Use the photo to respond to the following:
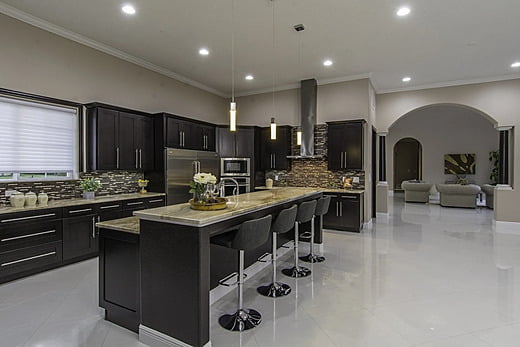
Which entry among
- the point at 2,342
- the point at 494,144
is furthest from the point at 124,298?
the point at 494,144

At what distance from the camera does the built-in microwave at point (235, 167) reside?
6.82m

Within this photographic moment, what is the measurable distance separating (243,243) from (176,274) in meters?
0.58

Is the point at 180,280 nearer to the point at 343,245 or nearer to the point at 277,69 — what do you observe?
the point at 343,245

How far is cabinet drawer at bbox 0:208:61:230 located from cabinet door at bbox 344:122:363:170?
5329mm

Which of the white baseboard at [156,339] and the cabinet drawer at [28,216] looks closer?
the white baseboard at [156,339]

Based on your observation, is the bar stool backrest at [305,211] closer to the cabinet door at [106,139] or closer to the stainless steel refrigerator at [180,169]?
the stainless steel refrigerator at [180,169]

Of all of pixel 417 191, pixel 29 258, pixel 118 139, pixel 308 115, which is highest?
pixel 308 115

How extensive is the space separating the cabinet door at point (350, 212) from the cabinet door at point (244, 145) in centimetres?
247

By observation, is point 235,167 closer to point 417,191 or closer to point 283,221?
point 283,221

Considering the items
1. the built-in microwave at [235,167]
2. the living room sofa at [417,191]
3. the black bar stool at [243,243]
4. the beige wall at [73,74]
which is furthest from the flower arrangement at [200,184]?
the living room sofa at [417,191]

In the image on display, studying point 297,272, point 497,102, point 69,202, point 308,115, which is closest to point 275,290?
point 297,272

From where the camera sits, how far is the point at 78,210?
4.02 m

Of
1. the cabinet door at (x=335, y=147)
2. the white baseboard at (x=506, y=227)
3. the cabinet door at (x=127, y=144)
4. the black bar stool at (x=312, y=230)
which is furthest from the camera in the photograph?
the cabinet door at (x=335, y=147)

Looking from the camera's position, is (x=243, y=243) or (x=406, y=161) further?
(x=406, y=161)
